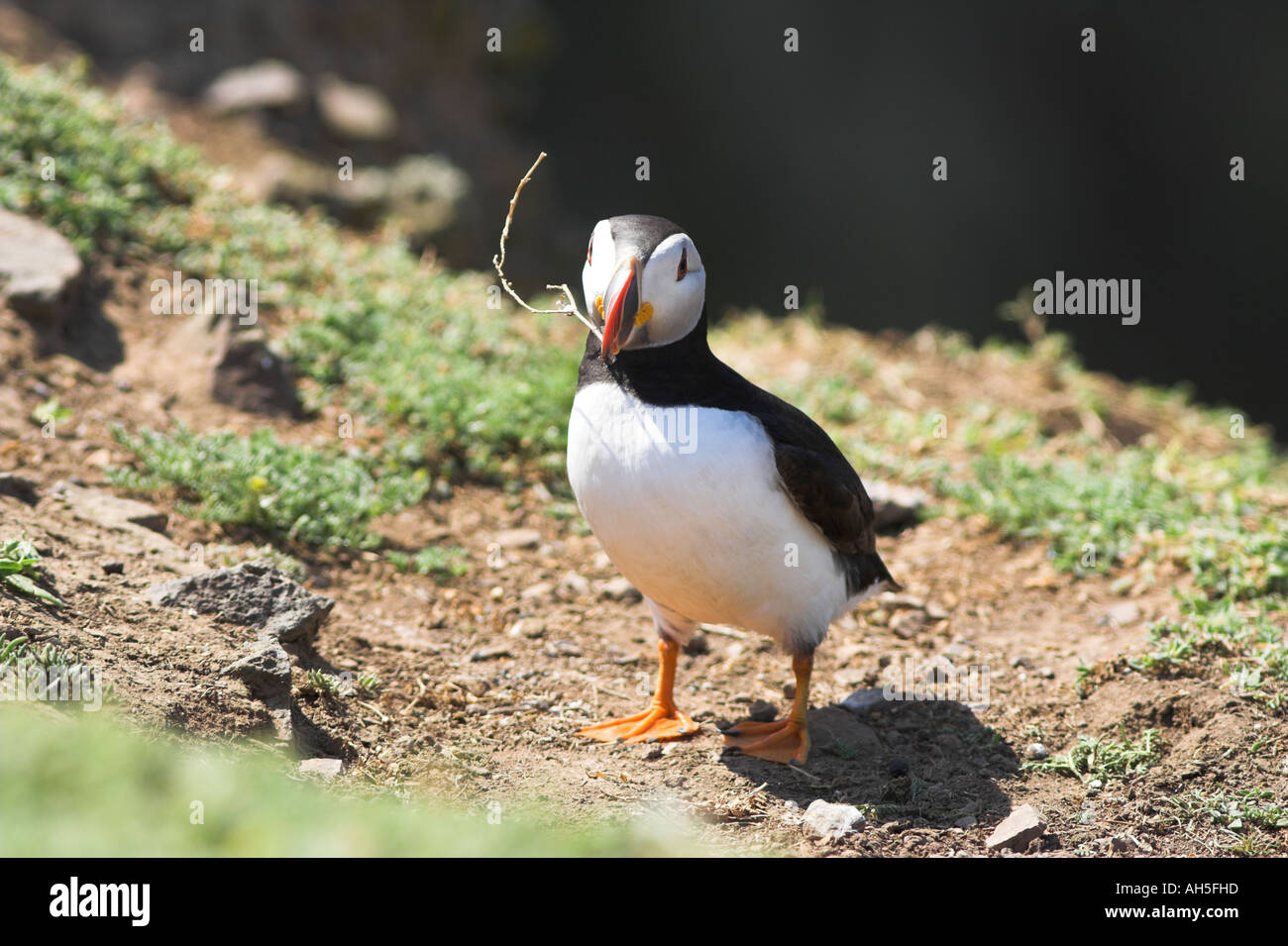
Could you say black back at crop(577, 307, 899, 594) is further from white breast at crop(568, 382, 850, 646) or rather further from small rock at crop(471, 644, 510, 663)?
small rock at crop(471, 644, 510, 663)

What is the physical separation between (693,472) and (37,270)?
12.6 ft

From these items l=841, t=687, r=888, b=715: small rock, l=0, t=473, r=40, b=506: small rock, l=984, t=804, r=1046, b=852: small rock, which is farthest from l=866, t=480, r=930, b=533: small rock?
l=0, t=473, r=40, b=506: small rock

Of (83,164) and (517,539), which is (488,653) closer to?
(517,539)

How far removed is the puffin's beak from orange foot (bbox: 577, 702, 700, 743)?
59.6 inches

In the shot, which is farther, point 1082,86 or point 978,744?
point 1082,86

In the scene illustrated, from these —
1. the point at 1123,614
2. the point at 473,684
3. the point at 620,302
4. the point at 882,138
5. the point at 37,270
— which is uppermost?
the point at 882,138

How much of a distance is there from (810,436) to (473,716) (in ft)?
5.33

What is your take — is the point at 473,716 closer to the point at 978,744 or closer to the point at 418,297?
the point at 978,744

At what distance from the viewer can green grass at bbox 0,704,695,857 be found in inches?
89.6

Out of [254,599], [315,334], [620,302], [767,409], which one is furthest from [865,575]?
[315,334]

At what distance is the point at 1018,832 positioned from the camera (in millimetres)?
3770

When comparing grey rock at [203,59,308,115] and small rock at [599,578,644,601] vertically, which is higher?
grey rock at [203,59,308,115]
